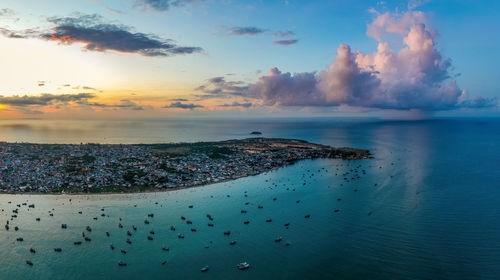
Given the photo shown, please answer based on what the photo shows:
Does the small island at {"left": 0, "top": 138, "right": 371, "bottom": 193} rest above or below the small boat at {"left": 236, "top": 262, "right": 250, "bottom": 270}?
above

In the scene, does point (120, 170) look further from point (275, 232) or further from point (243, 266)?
point (243, 266)

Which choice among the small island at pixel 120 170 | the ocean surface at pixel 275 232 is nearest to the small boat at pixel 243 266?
the ocean surface at pixel 275 232

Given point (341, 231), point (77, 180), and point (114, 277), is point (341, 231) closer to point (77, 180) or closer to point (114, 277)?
point (114, 277)

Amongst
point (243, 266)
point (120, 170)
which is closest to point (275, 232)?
point (243, 266)

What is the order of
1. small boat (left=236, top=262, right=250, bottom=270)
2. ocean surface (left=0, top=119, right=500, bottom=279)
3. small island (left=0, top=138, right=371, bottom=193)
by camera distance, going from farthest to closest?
1. small island (left=0, top=138, right=371, bottom=193)
2. ocean surface (left=0, top=119, right=500, bottom=279)
3. small boat (left=236, top=262, right=250, bottom=270)

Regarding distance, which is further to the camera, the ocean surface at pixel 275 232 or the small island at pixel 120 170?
the small island at pixel 120 170

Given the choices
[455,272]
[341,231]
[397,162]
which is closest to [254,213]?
[341,231]

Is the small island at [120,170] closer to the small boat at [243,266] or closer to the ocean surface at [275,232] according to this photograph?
the ocean surface at [275,232]

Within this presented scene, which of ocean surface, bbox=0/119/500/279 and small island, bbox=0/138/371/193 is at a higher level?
small island, bbox=0/138/371/193

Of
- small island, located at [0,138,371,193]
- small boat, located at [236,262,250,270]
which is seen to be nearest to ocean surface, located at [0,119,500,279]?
small boat, located at [236,262,250,270]

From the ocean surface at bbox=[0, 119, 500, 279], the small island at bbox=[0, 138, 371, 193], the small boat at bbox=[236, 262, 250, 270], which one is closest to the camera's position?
the small boat at bbox=[236, 262, 250, 270]

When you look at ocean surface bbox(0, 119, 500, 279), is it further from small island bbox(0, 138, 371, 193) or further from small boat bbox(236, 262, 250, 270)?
small island bbox(0, 138, 371, 193)

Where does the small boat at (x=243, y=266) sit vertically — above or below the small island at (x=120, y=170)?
below

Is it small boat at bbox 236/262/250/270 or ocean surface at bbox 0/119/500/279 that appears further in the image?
ocean surface at bbox 0/119/500/279
